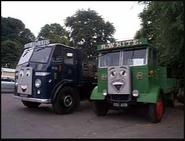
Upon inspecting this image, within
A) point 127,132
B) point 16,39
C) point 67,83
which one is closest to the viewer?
point 127,132

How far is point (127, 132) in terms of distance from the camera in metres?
6.65

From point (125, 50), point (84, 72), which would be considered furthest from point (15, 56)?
point (125, 50)

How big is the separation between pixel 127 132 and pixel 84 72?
4.42m

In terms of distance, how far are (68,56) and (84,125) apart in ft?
10.0

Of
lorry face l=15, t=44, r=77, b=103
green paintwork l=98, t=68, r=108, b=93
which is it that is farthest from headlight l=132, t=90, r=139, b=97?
lorry face l=15, t=44, r=77, b=103

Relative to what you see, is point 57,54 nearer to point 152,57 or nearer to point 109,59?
point 109,59

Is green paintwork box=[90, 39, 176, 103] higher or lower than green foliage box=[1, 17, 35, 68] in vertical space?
lower

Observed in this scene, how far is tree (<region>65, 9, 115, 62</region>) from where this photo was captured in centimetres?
3167

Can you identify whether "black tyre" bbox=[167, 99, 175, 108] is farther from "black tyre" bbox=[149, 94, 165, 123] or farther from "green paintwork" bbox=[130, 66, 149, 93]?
"green paintwork" bbox=[130, 66, 149, 93]

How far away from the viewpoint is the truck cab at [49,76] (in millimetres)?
8625

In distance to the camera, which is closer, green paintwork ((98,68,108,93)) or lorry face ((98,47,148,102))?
lorry face ((98,47,148,102))

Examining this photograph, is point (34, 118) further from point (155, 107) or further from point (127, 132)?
point (155, 107)

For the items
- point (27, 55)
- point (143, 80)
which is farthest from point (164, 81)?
point (27, 55)

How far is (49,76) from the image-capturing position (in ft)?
28.4
